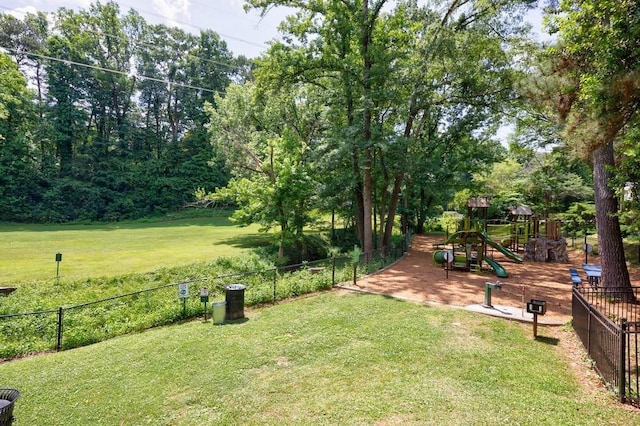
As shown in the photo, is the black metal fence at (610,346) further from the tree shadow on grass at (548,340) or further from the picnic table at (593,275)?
the picnic table at (593,275)

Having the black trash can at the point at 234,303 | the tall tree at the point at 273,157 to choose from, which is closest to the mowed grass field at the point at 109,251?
the tall tree at the point at 273,157

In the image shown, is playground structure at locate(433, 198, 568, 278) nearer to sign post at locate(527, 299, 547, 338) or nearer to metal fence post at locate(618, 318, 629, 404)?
sign post at locate(527, 299, 547, 338)

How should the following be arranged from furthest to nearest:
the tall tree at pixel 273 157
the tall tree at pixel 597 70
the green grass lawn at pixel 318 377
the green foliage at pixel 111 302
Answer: the tall tree at pixel 273 157, the green foliage at pixel 111 302, the tall tree at pixel 597 70, the green grass lawn at pixel 318 377

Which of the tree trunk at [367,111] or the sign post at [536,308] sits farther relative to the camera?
the tree trunk at [367,111]

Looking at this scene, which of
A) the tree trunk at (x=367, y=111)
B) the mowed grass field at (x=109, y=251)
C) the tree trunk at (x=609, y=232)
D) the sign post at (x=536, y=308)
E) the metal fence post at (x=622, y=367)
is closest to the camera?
the metal fence post at (x=622, y=367)

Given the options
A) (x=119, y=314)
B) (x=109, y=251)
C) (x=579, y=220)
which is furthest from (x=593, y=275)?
(x=109, y=251)

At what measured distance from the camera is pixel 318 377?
578cm

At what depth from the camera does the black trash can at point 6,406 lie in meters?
3.87

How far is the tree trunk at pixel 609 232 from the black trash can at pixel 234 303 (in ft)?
34.8

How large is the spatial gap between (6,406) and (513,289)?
1311cm

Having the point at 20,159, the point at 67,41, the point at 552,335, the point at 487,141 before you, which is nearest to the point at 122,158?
the point at 20,159

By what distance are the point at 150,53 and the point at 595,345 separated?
189 ft

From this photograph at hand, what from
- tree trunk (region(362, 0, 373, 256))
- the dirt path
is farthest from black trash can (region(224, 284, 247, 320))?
tree trunk (region(362, 0, 373, 256))

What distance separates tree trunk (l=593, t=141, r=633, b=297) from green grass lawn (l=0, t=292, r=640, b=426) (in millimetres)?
4295
